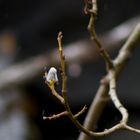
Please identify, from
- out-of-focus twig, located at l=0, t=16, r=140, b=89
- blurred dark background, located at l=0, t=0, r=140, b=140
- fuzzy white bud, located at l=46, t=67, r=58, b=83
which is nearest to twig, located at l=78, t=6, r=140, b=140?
fuzzy white bud, located at l=46, t=67, r=58, b=83

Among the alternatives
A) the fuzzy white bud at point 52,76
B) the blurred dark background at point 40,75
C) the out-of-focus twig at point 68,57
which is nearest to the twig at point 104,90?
the fuzzy white bud at point 52,76

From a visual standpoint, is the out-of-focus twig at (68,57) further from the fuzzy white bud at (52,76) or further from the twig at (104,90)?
the fuzzy white bud at (52,76)

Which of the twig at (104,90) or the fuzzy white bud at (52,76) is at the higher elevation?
the fuzzy white bud at (52,76)

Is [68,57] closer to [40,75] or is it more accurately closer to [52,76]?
[40,75]

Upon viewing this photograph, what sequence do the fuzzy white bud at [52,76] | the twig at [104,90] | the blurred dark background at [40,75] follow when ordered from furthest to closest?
the blurred dark background at [40,75], the twig at [104,90], the fuzzy white bud at [52,76]

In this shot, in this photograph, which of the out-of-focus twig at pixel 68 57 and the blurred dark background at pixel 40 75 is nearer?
the out-of-focus twig at pixel 68 57

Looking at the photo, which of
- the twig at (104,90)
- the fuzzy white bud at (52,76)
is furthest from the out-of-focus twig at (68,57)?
the fuzzy white bud at (52,76)

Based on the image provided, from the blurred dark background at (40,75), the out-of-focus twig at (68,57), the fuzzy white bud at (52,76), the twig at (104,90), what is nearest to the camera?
the fuzzy white bud at (52,76)

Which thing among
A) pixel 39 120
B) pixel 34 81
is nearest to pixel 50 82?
pixel 34 81

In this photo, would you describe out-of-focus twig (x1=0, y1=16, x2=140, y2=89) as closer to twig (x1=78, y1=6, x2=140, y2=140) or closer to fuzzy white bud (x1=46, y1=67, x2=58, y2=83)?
twig (x1=78, y1=6, x2=140, y2=140)

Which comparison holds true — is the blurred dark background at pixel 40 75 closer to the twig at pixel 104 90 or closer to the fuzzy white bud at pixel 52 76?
the twig at pixel 104 90
